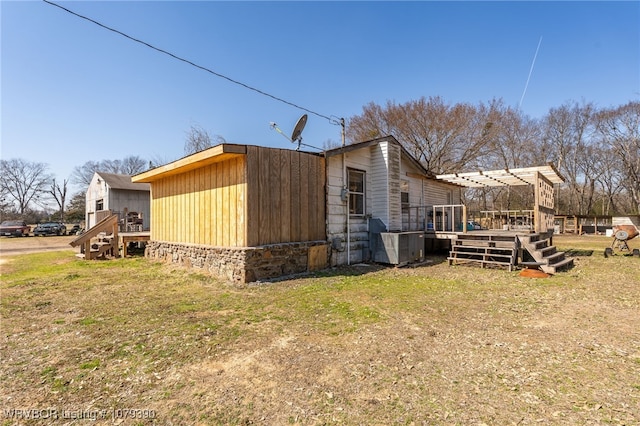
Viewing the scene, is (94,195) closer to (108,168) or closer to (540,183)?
(108,168)

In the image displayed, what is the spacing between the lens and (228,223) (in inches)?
290

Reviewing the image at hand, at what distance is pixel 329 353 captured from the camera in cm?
335

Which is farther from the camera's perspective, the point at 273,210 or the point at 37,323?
the point at 273,210

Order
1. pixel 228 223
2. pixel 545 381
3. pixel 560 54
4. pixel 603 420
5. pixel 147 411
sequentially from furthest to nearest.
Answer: pixel 560 54 < pixel 228 223 < pixel 545 381 < pixel 147 411 < pixel 603 420

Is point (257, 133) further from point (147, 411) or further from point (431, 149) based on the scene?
point (147, 411)

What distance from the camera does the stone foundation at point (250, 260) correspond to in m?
6.84

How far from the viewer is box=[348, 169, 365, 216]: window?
31.9 ft

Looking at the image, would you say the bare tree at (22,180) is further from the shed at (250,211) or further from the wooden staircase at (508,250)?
the wooden staircase at (508,250)

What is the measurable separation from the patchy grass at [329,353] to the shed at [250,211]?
1.08 m

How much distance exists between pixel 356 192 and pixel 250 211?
13.4 ft

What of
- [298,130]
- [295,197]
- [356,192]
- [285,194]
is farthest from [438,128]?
[285,194]

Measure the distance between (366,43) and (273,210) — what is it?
10.6 meters

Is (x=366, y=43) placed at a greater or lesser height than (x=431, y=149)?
greater

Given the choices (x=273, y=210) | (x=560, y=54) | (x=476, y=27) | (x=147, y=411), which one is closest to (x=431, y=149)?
(x=560, y=54)
